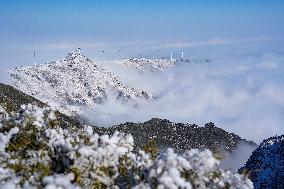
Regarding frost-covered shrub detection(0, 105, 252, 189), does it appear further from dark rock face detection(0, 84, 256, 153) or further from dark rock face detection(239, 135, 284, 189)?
dark rock face detection(0, 84, 256, 153)

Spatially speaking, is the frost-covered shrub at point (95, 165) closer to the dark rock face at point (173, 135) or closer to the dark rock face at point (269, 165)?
the dark rock face at point (269, 165)

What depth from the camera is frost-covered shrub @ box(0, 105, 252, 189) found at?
46.2ft

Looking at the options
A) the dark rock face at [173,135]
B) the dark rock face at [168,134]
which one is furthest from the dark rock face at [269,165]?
the dark rock face at [173,135]

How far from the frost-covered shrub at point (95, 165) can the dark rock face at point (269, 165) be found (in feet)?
123

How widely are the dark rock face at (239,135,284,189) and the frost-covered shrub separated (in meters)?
37.4

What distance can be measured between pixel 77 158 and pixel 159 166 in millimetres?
2930

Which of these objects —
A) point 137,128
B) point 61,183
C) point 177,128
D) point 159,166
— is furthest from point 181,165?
point 177,128

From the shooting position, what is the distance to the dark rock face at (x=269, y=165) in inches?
2212

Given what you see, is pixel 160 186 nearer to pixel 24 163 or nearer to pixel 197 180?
pixel 197 180

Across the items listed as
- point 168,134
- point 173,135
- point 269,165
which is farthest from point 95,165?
point 173,135

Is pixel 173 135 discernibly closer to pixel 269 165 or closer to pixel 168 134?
pixel 168 134

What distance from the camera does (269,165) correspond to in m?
59.4

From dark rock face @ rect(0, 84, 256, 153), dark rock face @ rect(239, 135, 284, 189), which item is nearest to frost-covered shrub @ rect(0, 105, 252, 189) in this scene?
dark rock face @ rect(239, 135, 284, 189)

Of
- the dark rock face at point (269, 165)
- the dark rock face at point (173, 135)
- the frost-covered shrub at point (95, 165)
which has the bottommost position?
the dark rock face at point (173, 135)
